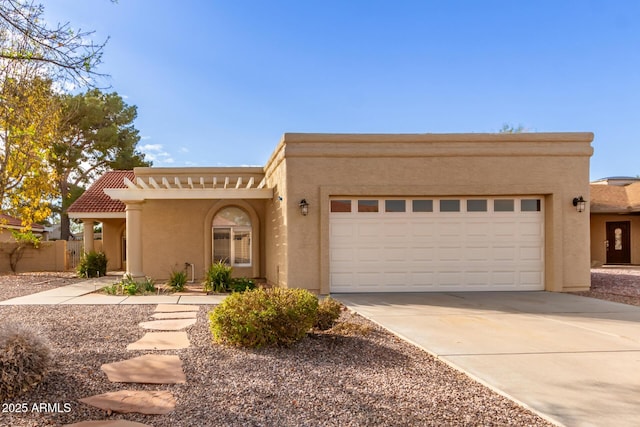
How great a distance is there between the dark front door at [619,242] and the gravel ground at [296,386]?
1995 centimetres

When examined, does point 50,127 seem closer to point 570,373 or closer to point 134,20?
point 134,20

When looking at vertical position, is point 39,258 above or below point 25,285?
above

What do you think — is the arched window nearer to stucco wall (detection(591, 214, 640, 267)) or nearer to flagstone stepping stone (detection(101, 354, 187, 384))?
flagstone stepping stone (detection(101, 354, 187, 384))

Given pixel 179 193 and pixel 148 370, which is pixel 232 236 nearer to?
pixel 179 193

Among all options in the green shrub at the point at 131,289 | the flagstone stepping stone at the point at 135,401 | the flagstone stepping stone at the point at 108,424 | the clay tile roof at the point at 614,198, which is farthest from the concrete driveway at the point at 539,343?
the clay tile roof at the point at 614,198

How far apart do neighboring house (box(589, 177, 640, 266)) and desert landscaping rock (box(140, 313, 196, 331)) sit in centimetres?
1964

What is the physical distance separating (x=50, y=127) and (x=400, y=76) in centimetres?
1254

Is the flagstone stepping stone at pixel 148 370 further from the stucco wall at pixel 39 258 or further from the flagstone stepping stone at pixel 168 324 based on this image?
the stucco wall at pixel 39 258

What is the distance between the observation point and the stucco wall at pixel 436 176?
36.3 feet

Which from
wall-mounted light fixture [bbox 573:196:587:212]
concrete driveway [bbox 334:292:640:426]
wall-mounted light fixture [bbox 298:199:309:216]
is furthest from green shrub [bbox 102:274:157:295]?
wall-mounted light fixture [bbox 573:196:587:212]

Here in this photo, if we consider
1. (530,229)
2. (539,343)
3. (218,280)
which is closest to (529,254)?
(530,229)

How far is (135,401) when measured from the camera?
3873mm

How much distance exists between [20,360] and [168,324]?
3471 millimetres

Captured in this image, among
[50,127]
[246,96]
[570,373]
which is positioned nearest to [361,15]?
A: [246,96]
